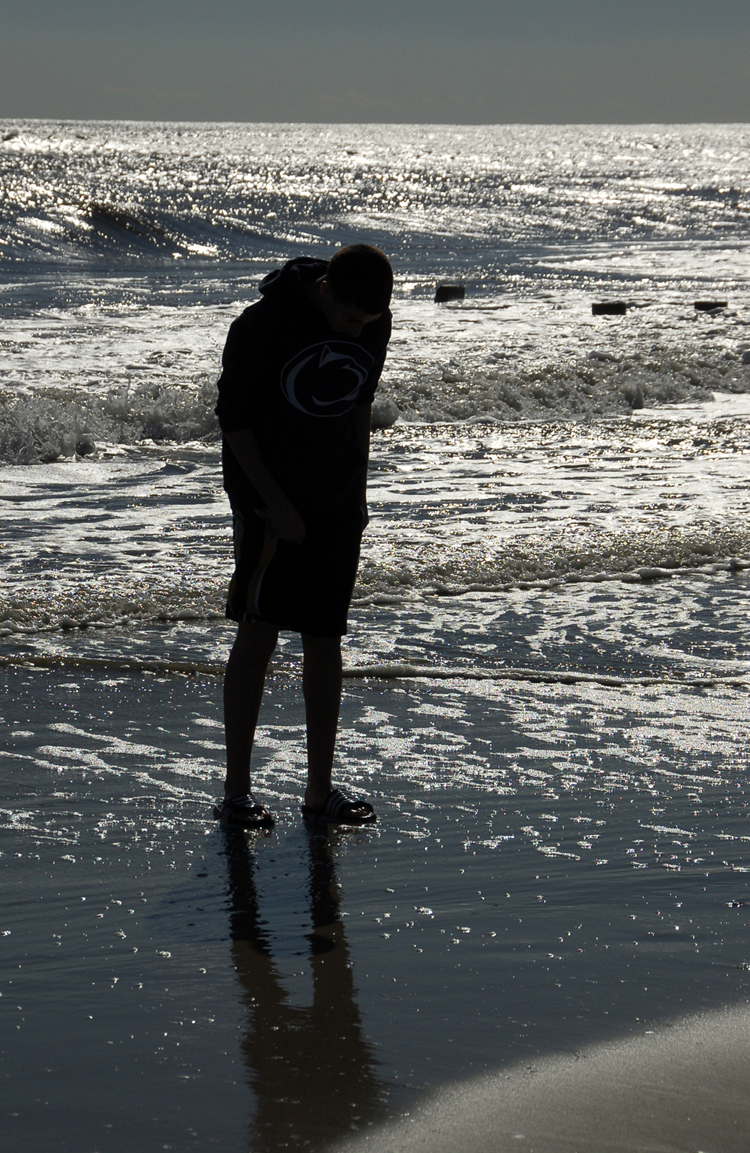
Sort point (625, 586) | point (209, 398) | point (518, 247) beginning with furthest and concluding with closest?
point (518, 247), point (209, 398), point (625, 586)

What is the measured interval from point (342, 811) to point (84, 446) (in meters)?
7.26

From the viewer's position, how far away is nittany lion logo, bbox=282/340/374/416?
308 centimetres

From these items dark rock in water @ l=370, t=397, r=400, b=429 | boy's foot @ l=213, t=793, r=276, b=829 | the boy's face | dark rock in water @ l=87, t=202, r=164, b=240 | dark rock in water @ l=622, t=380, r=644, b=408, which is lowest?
boy's foot @ l=213, t=793, r=276, b=829

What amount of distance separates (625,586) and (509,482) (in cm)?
282

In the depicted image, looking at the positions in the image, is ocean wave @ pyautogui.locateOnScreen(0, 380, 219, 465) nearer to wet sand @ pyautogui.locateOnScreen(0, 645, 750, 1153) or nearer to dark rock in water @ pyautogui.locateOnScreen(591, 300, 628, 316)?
wet sand @ pyautogui.locateOnScreen(0, 645, 750, 1153)

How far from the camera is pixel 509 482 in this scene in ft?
28.0

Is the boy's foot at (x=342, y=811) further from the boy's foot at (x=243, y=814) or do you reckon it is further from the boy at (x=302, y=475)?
the boy's foot at (x=243, y=814)

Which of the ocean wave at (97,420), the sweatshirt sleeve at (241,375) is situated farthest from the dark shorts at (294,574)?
the ocean wave at (97,420)

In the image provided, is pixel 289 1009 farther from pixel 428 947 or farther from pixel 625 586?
pixel 625 586

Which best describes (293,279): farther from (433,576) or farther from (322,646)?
(433,576)

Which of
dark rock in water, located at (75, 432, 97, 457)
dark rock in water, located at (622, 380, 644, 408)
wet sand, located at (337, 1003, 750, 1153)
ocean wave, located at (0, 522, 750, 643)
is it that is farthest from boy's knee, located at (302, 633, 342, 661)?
dark rock in water, located at (622, 380, 644, 408)

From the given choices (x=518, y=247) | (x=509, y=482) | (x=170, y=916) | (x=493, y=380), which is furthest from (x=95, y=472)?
(x=518, y=247)

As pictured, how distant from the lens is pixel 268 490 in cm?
308

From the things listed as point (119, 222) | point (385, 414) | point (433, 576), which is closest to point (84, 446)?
point (385, 414)
